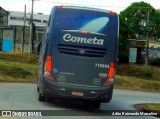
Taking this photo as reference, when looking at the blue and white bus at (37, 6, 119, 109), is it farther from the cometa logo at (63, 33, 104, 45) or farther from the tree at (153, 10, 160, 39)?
the tree at (153, 10, 160, 39)

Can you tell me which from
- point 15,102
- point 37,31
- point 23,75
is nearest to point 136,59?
point 37,31

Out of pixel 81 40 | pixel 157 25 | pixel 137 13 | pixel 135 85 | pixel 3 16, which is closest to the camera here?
pixel 81 40

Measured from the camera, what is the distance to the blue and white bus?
16641 mm

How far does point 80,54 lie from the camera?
16828 mm

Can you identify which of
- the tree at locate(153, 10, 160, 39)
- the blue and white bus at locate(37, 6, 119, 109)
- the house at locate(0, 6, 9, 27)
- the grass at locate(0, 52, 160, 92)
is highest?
the blue and white bus at locate(37, 6, 119, 109)

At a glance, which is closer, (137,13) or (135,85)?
(135,85)

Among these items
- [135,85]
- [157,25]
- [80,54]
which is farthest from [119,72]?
[157,25]

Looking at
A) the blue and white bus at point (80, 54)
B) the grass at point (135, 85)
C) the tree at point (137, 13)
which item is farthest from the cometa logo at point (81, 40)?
the tree at point (137, 13)

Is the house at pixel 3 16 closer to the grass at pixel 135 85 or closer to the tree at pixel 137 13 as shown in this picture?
the tree at pixel 137 13

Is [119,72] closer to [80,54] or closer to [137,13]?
[80,54]

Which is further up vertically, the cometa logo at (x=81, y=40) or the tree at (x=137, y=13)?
the cometa logo at (x=81, y=40)

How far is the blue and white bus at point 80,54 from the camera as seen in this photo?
54.6 ft

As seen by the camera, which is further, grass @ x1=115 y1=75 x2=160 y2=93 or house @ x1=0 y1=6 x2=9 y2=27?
house @ x1=0 y1=6 x2=9 y2=27

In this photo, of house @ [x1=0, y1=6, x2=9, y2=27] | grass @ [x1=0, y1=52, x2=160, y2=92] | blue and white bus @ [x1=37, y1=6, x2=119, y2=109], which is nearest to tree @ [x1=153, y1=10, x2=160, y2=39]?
house @ [x1=0, y1=6, x2=9, y2=27]
